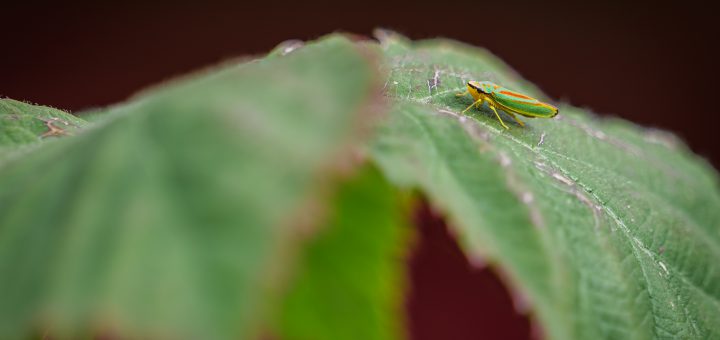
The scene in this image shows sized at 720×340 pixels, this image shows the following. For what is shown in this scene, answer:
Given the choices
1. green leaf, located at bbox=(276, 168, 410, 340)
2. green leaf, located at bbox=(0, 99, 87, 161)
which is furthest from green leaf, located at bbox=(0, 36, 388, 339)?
green leaf, located at bbox=(0, 99, 87, 161)

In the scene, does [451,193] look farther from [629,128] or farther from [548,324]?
[629,128]

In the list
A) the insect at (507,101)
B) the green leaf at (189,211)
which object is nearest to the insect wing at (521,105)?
the insect at (507,101)

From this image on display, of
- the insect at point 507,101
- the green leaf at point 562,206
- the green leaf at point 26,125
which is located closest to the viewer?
the green leaf at point 562,206

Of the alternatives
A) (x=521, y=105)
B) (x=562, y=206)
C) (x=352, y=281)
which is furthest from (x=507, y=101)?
(x=352, y=281)

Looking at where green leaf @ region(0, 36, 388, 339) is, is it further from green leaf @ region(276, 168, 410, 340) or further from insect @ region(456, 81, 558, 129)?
insect @ region(456, 81, 558, 129)

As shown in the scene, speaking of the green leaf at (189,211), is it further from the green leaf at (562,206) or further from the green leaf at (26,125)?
the green leaf at (26,125)

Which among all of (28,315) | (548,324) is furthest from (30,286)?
(548,324)

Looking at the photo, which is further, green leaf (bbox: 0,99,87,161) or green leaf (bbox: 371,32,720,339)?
green leaf (bbox: 0,99,87,161)
